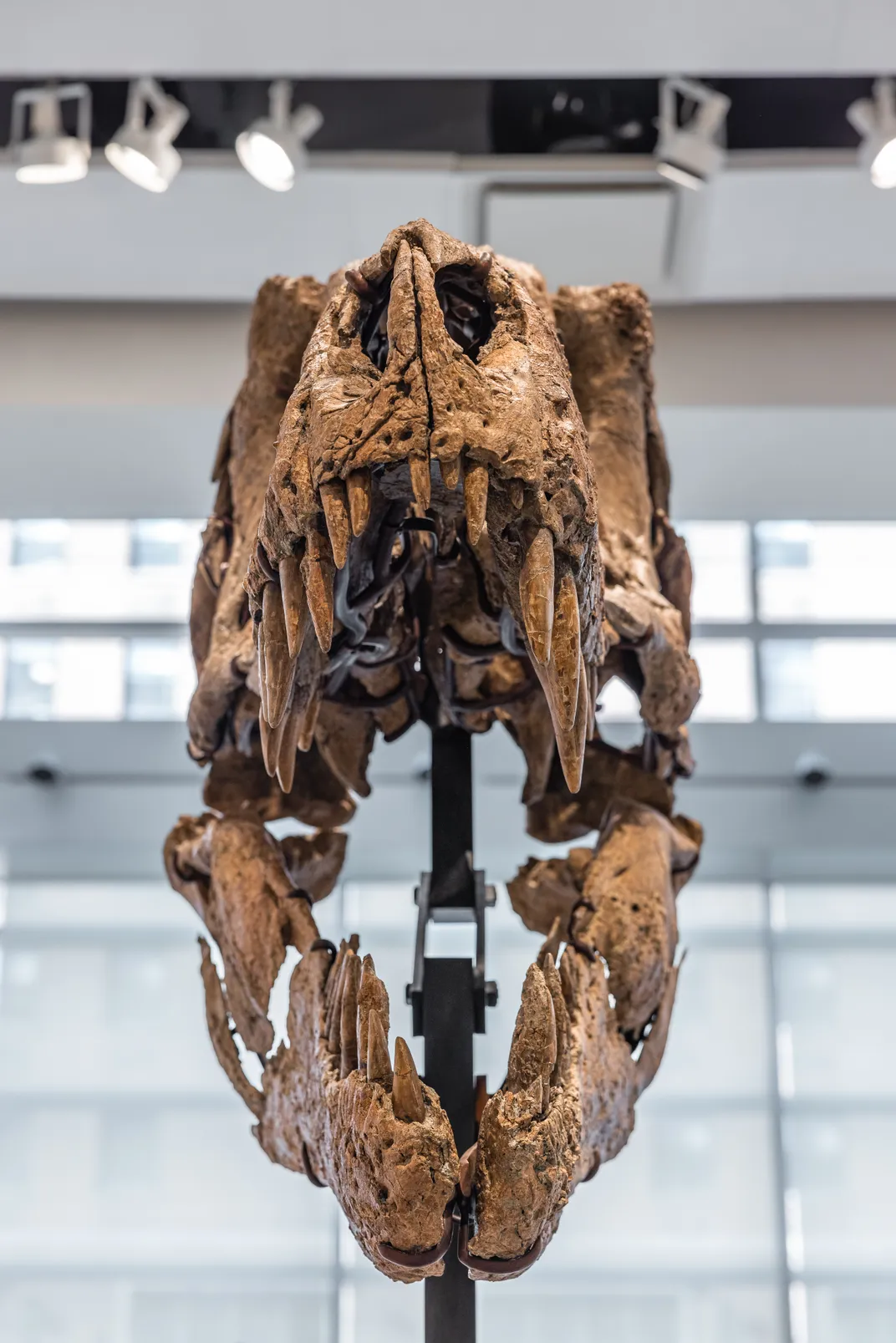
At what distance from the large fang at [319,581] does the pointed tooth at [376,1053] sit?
1.70 ft

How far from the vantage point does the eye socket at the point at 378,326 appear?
2.06 metres

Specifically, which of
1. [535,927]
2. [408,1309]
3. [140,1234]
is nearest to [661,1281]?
[408,1309]

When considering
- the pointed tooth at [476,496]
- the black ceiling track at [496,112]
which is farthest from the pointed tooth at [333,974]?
the black ceiling track at [496,112]

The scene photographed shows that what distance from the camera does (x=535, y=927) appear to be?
2916 mm

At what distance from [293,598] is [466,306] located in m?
0.61

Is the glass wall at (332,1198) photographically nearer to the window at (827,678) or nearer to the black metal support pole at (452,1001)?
the window at (827,678)

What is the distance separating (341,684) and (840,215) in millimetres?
2935

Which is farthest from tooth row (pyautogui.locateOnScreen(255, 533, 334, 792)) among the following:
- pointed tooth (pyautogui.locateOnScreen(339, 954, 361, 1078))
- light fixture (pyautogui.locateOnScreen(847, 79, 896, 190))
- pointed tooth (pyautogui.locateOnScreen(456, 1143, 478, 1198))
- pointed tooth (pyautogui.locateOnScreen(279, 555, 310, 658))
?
light fixture (pyautogui.locateOnScreen(847, 79, 896, 190))

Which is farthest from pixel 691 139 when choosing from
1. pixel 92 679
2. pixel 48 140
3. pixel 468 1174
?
pixel 92 679

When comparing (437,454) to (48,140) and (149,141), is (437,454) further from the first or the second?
(48,140)

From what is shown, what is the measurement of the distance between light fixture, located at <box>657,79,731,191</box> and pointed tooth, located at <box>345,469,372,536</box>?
9.54 feet

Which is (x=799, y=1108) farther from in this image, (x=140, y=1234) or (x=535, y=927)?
(x=535, y=927)

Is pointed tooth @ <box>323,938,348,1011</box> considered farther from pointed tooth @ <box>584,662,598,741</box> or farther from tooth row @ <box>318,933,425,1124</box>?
pointed tooth @ <box>584,662,598,741</box>

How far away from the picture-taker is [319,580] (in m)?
1.92
